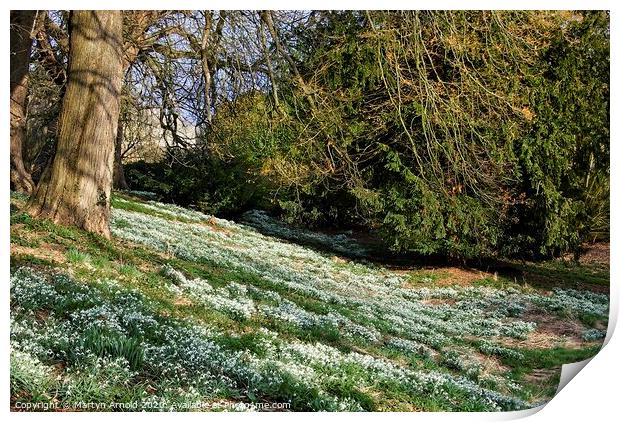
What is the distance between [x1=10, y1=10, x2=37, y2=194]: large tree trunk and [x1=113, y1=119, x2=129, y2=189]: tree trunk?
118cm

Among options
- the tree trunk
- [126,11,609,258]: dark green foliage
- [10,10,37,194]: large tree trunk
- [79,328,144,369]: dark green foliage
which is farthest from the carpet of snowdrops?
[126,11,609,258]: dark green foliage

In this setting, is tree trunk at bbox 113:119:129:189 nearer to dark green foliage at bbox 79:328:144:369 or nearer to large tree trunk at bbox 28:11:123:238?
large tree trunk at bbox 28:11:123:238

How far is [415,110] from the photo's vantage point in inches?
242

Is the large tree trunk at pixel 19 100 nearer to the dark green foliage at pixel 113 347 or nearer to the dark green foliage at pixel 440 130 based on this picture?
the dark green foliage at pixel 440 130

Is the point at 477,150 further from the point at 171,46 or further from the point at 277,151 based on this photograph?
the point at 171,46

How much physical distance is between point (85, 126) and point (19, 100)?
24.6 inches

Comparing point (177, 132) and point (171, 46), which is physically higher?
point (171, 46)

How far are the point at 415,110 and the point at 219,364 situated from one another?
3179 mm

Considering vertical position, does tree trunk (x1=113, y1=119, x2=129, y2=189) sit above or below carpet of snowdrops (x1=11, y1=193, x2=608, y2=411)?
above

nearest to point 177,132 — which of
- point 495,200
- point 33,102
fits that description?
point 33,102

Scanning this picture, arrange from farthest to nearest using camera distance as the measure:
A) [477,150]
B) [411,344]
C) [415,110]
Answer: [477,150], [415,110], [411,344]

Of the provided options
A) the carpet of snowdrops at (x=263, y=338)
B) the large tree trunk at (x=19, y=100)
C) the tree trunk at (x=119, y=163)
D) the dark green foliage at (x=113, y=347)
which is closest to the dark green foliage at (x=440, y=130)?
the tree trunk at (x=119, y=163)

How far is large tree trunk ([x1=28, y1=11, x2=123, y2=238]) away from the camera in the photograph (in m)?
5.91

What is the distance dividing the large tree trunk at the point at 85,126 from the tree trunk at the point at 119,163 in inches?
36.3
